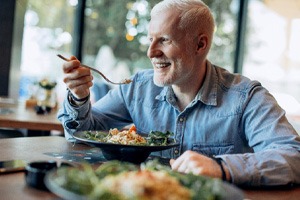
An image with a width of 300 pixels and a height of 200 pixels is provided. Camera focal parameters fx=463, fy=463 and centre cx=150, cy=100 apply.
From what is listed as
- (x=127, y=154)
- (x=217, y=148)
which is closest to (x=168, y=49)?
(x=217, y=148)

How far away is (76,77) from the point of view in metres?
1.68

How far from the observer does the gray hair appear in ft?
6.11

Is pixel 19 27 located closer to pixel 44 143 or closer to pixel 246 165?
pixel 44 143

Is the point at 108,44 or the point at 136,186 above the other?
the point at 108,44

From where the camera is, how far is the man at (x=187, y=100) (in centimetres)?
170

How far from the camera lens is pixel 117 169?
1.02 metres

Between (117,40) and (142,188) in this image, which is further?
(117,40)

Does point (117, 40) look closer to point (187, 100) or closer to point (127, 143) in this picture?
point (187, 100)

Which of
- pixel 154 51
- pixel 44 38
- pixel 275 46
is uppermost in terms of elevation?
pixel 275 46

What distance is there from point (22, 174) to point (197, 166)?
47 centimetres

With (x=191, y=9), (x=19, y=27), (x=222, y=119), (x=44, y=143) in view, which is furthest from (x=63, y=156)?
(x=19, y=27)

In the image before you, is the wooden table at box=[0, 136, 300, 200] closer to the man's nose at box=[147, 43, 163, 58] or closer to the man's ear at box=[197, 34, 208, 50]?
the man's nose at box=[147, 43, 163, 58]

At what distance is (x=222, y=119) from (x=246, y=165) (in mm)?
462

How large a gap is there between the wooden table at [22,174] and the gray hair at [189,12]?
0.63 metres
